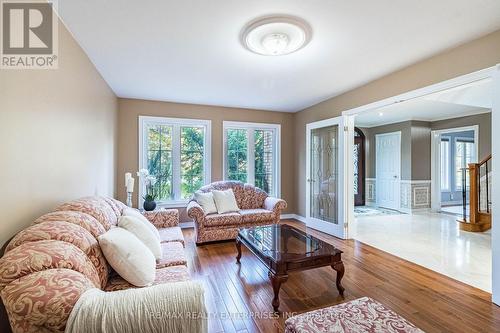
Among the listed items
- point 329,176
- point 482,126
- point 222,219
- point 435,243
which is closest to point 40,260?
point 222,219

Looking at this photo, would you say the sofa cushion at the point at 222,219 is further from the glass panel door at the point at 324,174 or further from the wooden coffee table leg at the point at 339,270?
the wooden coffee table leg at the point at 339,270

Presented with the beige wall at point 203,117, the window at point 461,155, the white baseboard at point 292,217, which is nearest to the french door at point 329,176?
the white baseboard at point 292,217

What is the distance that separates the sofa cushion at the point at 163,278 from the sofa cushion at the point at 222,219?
5.72 ft

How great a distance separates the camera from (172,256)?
2.07 m

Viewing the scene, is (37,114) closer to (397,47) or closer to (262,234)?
(262,234)

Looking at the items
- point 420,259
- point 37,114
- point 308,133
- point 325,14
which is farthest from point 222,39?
point 420,259

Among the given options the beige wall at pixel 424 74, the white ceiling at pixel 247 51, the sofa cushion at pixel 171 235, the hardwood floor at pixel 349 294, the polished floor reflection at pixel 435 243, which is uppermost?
the white ceiling at pixel 247 51

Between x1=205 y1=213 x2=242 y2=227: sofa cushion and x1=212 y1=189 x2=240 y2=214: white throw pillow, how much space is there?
18 cm

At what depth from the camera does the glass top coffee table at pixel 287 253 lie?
2023mm

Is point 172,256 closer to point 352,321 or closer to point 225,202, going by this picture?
point 352,321

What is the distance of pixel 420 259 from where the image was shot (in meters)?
3.11

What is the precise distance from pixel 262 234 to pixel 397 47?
2577 mm

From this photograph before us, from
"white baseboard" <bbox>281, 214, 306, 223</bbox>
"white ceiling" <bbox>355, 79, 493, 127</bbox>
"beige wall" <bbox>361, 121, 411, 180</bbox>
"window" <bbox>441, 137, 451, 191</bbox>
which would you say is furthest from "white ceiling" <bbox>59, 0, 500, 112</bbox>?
"window" <bbox>441, 137, 451, 191</bbox>

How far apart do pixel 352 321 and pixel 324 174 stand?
351 centimetres
